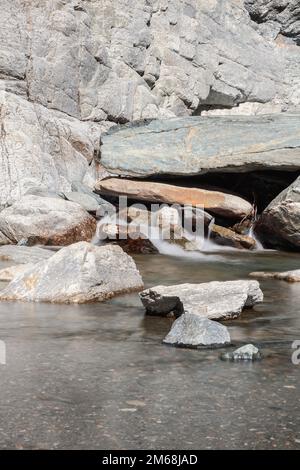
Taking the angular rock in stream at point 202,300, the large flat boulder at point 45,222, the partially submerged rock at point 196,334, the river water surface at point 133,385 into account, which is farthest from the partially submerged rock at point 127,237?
the partially submerged rock at point 196,334

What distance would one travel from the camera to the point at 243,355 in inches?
221

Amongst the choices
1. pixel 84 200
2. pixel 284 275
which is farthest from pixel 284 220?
pixel 284 275

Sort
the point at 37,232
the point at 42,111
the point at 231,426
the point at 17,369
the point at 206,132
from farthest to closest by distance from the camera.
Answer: the point at 42,111, the point at 206,132, the point at 37,232, the point at 17,369, the point at 231,426

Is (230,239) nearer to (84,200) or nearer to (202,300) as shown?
(84,200)

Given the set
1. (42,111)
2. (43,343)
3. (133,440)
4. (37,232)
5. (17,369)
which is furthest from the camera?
(42,111)

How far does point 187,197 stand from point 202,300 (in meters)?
9.93

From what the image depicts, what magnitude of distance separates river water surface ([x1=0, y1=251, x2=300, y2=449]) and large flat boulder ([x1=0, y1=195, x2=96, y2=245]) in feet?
22.3

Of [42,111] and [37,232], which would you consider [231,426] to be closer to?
[37,232]

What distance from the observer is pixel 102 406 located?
14.2 feet

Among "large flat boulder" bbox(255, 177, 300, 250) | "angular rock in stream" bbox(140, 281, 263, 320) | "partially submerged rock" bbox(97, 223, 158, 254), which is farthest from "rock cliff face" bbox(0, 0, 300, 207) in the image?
"angular rock in stream" bbox(140, 281, 263, 320)

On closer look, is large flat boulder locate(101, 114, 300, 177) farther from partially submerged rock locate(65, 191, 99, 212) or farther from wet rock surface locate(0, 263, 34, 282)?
wet rock surface locate(0, 263, 34, 282)

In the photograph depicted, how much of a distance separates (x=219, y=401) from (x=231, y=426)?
478 mm

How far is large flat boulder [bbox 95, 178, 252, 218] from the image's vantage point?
17.0 metres
